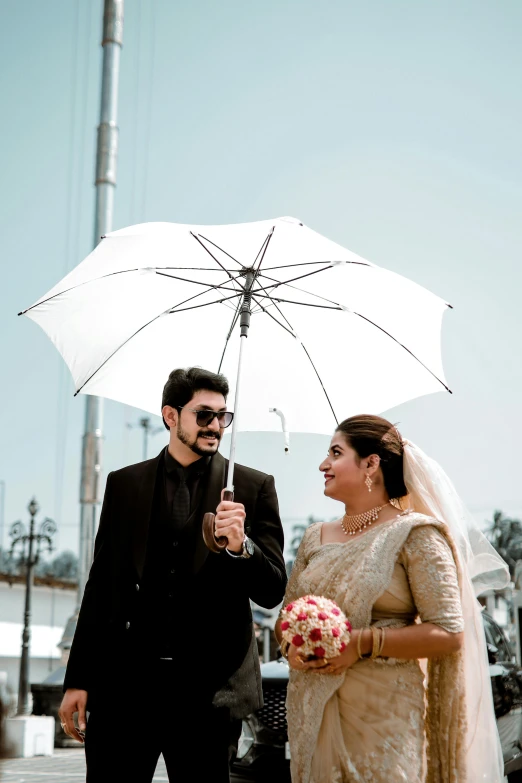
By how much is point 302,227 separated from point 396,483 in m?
1.21

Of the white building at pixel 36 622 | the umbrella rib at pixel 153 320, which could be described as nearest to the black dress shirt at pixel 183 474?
the umbrella rib at pixel 153 320

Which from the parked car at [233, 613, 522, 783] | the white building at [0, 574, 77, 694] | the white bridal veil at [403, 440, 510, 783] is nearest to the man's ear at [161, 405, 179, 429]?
the white bridal veil at [403, 440, 510, 783]

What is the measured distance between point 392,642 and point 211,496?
3.24ft

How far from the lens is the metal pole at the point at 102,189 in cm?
1199

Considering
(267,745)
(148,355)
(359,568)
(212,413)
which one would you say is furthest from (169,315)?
(267,745)

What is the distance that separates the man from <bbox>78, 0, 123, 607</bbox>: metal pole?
8.07 metres

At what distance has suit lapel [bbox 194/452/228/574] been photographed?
3.65 metres

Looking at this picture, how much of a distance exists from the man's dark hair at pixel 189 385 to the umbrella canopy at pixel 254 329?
389mm

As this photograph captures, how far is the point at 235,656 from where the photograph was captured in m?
3.61

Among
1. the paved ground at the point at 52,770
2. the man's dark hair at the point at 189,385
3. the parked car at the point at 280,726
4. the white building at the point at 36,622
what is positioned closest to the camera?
the man's dark hair at the point at 189,385

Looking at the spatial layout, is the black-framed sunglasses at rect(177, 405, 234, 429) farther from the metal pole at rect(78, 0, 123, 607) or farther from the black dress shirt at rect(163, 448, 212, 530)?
the metal pole at rect(78, 0, 123, 607)

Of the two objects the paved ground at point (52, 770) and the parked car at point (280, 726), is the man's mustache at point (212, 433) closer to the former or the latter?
the parked car at point (280, 726)

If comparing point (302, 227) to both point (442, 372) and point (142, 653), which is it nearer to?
point (442, 372)

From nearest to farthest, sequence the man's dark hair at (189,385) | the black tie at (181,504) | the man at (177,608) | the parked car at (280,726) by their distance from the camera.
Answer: the man at (177,608) < the black tie at (181,504) < the man's dark hair at (189,385) < the parked car at (280,726)
